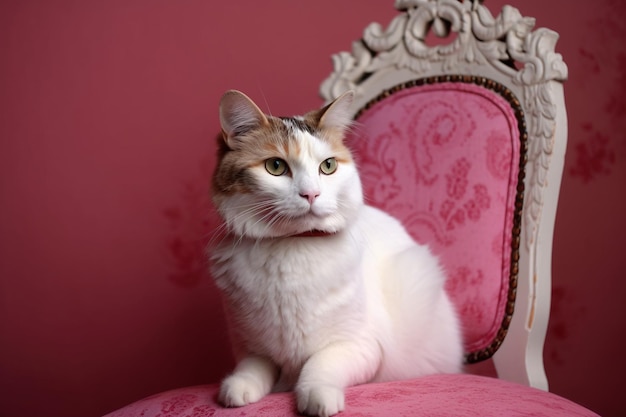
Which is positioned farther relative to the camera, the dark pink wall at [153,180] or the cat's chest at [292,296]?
the dark pink wall at [153,180]

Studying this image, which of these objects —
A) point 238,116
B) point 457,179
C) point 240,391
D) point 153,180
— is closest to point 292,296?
point 240,391

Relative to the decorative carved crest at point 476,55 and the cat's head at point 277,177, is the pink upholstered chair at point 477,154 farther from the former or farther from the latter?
the cat's head at point 277,177

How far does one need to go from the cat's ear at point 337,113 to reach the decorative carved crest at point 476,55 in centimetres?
52

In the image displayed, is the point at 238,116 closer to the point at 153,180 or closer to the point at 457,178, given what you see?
the point at 457,178

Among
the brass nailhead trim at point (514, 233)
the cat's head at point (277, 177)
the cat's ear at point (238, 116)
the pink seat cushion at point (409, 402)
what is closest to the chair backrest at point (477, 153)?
the brass nailhead trim at point (514, 233)

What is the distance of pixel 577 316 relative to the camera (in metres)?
2.33

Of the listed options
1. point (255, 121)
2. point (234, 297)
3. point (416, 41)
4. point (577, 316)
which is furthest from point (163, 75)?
point (577, 316)

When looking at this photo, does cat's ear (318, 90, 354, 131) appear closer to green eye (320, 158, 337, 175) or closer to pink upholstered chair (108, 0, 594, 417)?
green eye (320, 158, 337, 175)

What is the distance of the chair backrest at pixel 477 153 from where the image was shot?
149 centimetres

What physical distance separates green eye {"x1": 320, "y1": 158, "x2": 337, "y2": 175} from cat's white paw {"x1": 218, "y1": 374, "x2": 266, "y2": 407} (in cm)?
44

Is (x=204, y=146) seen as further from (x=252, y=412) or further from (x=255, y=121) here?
(x=252, y=412)

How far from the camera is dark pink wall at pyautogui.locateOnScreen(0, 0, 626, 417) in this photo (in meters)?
2.19

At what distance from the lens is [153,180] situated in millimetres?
2281

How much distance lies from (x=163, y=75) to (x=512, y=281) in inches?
58.3
